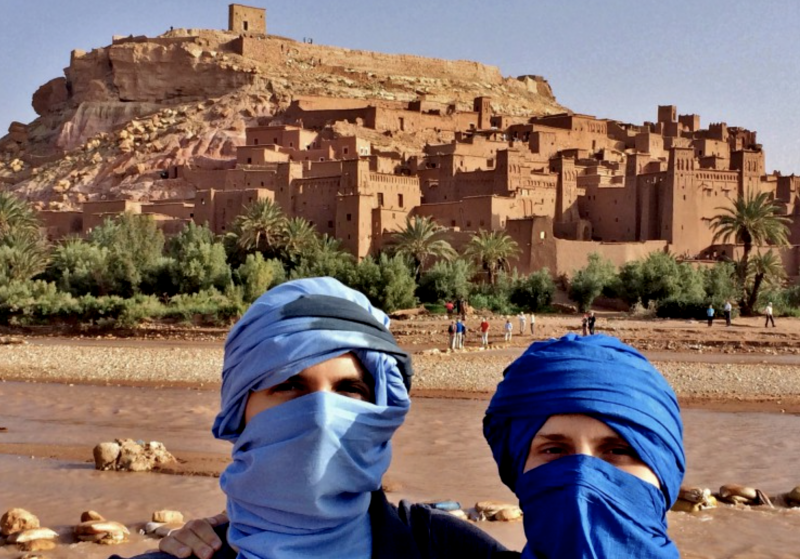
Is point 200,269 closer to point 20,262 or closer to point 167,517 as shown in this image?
point 20,262

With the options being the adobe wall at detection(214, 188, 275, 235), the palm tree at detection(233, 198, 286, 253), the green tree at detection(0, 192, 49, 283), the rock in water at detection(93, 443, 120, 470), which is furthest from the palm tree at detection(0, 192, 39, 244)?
the rock in water at detection(93, 443, 120, 470)

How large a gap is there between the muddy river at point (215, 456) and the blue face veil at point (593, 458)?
467 cm

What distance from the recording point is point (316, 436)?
1.86 meters

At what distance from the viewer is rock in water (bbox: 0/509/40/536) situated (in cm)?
682

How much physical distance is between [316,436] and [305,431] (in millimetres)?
25

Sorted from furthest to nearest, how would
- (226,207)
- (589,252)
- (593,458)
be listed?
(226,207) → (589,252) → (593,458)

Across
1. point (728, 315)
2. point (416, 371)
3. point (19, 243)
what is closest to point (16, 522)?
point (416, 371)

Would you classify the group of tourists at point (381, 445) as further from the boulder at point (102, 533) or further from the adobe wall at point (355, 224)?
the adobe wall at point (355, 224)

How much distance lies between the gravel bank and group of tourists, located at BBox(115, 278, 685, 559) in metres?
13.6

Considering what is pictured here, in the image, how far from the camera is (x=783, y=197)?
3641 cm

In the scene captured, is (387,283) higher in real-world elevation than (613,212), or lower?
lower

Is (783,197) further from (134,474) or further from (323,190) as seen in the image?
(134,474)

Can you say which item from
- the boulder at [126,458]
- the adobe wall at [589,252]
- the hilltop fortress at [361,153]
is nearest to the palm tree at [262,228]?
the hilltop fortress at [361,153]

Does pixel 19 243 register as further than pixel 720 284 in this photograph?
Yes
